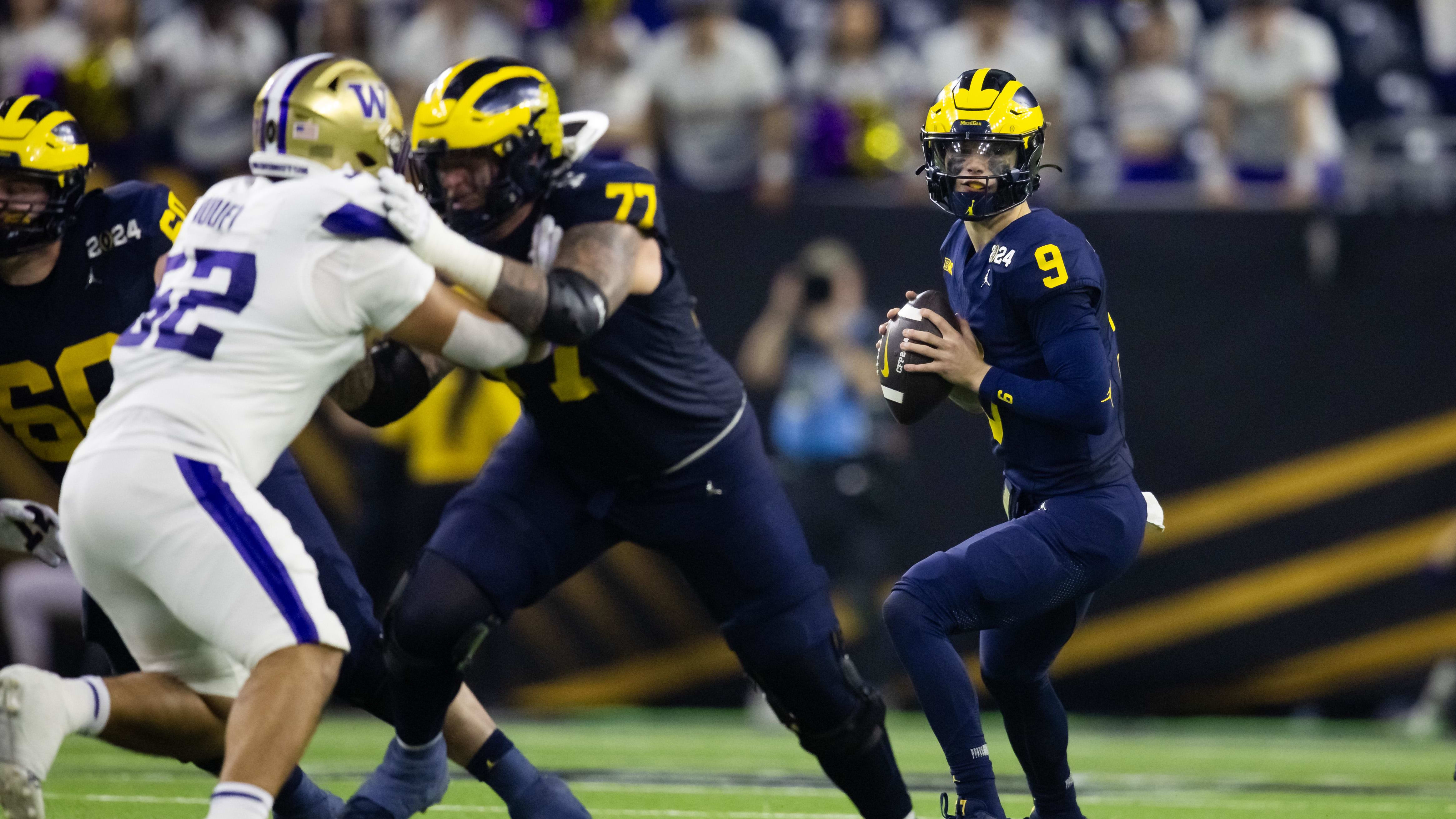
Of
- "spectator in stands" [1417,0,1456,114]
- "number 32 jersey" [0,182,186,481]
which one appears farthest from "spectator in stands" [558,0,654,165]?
"spectator in stands" [1417,0,1456,114]

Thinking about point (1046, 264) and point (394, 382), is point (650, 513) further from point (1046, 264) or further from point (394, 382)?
point (1046, 264)

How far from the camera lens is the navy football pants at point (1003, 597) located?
3.96 metres

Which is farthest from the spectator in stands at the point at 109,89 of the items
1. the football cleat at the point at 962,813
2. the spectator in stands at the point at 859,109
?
the football cleat at the point at 962,813

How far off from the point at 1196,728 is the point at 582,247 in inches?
210

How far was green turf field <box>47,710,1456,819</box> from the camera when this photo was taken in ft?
17.1

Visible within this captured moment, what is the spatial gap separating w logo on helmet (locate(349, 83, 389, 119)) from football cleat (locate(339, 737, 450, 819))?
149 cm

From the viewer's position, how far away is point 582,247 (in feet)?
12.4

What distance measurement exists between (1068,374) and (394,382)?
5.34ft

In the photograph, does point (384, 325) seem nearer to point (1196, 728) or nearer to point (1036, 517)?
point (1036, 517)

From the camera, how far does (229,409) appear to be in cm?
329

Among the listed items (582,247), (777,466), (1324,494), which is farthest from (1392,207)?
(582,247)

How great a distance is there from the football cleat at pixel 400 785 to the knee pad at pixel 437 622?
0.82ft

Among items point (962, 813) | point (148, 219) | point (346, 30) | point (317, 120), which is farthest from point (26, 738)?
point (346, 30)

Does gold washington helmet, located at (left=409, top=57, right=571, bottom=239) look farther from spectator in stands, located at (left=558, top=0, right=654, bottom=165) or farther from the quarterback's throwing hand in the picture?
spectator in stands, located at (left=558, top=0, right=654, bottom=165)
